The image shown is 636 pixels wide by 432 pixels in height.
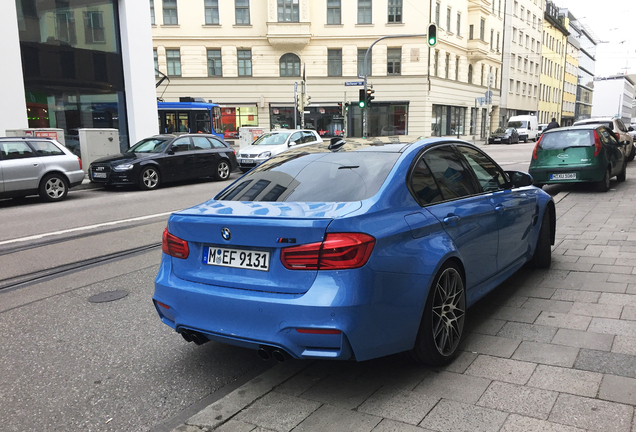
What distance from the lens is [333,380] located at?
3.36 m

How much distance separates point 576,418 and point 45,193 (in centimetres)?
1239

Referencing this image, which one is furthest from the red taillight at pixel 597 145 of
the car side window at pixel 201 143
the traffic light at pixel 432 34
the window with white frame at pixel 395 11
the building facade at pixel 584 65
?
the building facade at pixel 584 65

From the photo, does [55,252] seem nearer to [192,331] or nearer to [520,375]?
[192,331]

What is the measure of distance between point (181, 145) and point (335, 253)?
1409 cm

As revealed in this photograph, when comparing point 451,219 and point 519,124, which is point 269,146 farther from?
point 519,124

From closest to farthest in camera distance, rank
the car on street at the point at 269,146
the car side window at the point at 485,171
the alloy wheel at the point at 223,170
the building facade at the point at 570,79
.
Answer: the car side window at the point at 485,171
the alloy wheel at the point at 223,170
the car on street at the point at 269,146
the building facade at the point at 570,79

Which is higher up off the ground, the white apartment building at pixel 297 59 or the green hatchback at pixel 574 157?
the white apartment building at pixel 297 59

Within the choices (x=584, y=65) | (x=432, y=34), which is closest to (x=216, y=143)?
(x=432, y=34)

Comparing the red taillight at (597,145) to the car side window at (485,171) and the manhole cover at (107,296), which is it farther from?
the manhole cover at (107,296)

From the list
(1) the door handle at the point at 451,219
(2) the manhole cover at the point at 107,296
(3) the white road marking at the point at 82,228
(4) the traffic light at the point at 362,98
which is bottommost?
(3) the white road marking at the point at 82,228

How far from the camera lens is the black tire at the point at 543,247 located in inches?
218

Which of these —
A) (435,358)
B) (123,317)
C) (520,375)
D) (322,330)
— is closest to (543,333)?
(520,375)

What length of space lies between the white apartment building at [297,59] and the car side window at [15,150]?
88.5 feet

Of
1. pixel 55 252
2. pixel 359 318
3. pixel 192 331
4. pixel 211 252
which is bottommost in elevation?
pixel 55 252
